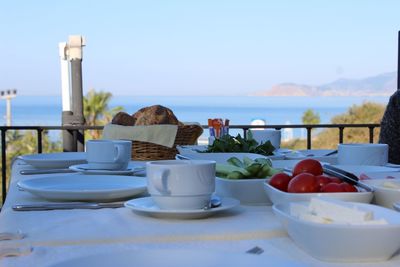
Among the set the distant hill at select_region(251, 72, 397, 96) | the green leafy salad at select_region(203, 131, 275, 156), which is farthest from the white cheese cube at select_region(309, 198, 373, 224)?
the distant hill at select_region(251, 72, 397, 96)

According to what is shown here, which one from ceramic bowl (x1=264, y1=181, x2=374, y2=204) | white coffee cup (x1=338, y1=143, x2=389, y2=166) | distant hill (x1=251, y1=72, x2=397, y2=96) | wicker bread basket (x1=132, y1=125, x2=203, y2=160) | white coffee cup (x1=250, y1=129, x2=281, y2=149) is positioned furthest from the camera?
distant hill (x1=251, y1=72, x2=397, y2=96)

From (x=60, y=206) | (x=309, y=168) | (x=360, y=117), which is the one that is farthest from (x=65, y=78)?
(x=360, y=117)

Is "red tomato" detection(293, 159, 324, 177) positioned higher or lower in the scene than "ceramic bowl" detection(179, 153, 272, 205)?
higher

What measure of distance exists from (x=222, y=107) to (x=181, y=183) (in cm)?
5635

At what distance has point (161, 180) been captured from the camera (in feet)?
2.96

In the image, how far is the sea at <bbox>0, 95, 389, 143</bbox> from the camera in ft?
136

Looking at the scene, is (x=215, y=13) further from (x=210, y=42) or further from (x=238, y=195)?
(x=238, y=195)

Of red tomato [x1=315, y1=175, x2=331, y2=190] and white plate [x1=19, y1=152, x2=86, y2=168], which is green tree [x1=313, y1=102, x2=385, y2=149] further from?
red tomato [x1=315, y1=175, x2=331, y2=190]

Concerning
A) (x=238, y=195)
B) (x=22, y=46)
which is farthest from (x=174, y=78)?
(x=238, y=195)

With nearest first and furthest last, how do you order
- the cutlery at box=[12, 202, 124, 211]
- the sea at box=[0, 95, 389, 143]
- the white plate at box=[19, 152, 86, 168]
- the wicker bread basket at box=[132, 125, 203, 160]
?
the cutlery at box=[12, 202, 124, 211]
the white plate at box=[19, 152, 86, 168]
the wicker bread basket at box=[132, 125, 203, 160]
the sea at box=[0, 95, 389, 143]

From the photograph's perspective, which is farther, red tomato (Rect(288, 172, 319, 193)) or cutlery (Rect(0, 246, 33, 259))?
red tomato (Rect(288, 172, 319, 193))

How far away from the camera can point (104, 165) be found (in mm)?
1459

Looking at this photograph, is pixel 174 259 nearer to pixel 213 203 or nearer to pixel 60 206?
pixel 213 203

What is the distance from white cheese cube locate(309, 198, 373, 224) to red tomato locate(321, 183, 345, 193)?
0.41 feet
